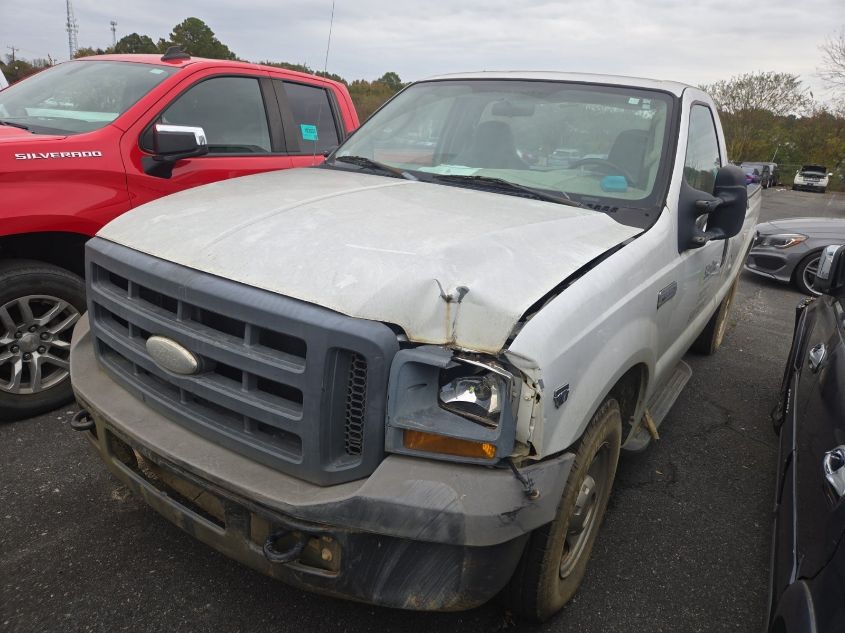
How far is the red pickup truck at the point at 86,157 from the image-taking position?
3268 millimetres

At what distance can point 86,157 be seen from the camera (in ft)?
11.3

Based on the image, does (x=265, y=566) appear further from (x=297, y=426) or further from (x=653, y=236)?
(x=653, y=236)

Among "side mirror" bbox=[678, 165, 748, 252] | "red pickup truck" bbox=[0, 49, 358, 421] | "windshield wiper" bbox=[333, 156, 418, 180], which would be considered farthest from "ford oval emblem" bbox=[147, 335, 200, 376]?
"side mirror" bbox=[678, 165, 748, 252]

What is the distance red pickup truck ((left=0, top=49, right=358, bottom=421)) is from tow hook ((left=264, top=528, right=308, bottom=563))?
2364mm

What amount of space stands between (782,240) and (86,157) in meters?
8.64

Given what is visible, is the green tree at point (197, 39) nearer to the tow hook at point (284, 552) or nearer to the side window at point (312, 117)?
the side window at point (312, 117)

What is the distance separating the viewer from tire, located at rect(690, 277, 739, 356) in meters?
5.05

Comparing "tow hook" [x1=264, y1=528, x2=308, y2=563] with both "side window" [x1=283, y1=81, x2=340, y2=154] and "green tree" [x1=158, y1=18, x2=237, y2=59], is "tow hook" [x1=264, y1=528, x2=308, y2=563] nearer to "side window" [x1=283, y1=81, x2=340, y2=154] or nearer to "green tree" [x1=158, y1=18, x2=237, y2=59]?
"side window" [x1=283, y1=81, x2=340, y2=154]

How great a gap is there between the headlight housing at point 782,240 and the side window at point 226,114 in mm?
7379

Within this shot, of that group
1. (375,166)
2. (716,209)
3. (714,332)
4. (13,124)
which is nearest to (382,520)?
(375,166)

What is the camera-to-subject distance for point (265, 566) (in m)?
1.85

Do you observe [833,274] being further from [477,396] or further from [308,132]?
[308,132]

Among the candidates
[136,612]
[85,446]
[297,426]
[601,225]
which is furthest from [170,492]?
[601,225]

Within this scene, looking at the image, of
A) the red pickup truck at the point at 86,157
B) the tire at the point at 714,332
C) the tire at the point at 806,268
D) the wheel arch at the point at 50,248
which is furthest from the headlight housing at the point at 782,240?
the wheel arch at the point at 50,248
